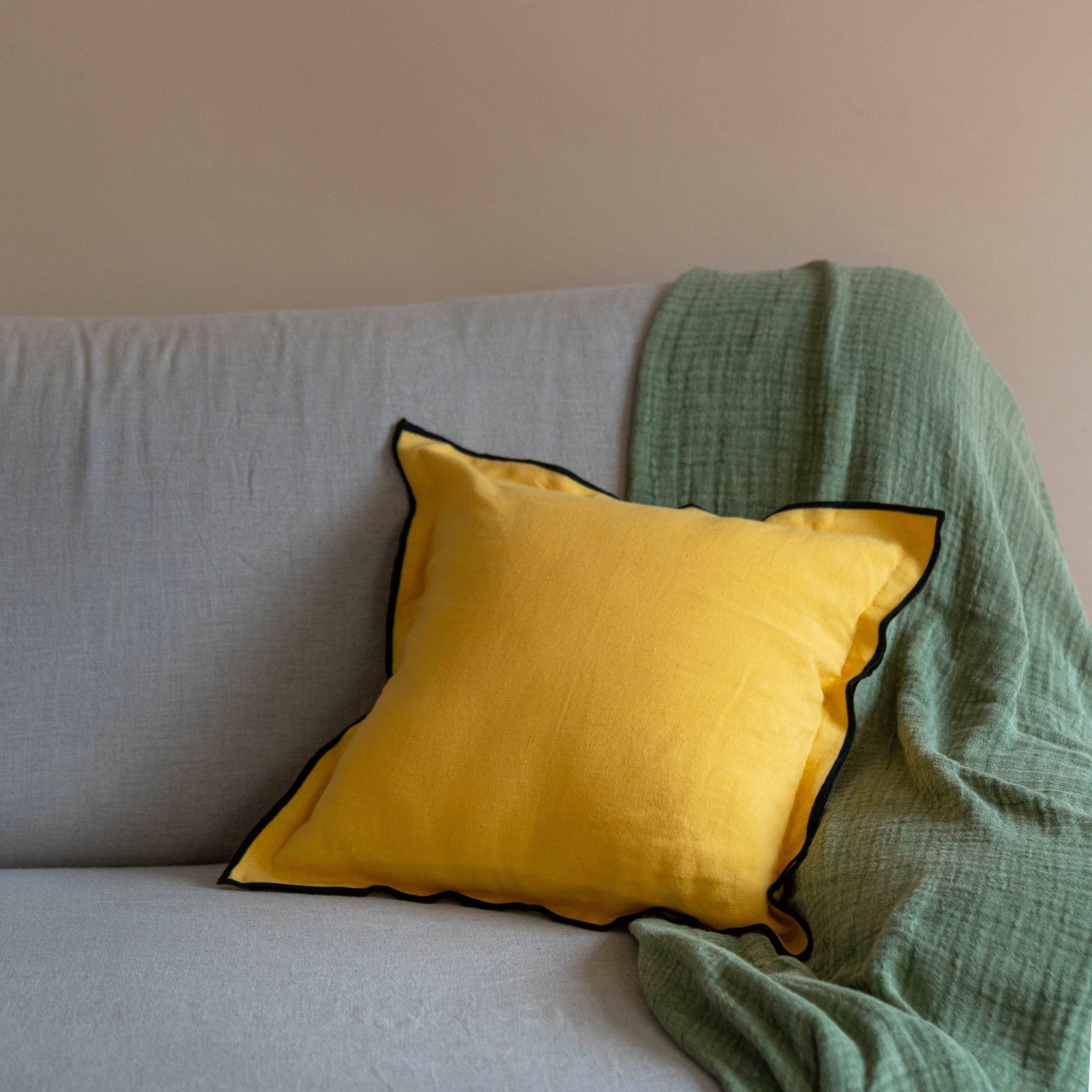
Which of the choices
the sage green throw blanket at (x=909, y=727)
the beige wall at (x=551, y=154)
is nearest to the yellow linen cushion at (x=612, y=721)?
the sage green throw blanket at (x=909, y=727)

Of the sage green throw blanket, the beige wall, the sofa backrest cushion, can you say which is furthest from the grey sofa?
the beige wall

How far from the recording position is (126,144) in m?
1.60

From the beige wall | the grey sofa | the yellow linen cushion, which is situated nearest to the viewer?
the yellow linen cushion

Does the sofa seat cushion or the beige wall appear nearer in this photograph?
the sofa seat cushion

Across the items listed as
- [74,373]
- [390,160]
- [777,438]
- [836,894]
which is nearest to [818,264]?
[777,438]

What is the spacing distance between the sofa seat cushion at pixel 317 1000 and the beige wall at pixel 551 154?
973 mm

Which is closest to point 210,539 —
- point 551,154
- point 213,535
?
point 213,535

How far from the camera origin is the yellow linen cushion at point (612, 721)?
0.94m

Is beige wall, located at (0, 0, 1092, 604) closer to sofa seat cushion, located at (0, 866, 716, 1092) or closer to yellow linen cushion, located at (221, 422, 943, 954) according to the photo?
yellow linen cushion, located at (221, 422, 943, 954)

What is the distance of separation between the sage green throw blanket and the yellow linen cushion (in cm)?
5

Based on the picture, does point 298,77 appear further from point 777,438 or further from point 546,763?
point 546,763

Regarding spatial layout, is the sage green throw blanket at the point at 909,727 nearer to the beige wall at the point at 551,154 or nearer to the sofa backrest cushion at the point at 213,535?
the sofa backrest cushion at the point at 213,535

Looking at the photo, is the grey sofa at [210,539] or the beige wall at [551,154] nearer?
the grey sofa at [210,539]

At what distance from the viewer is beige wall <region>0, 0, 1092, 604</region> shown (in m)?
1.49
